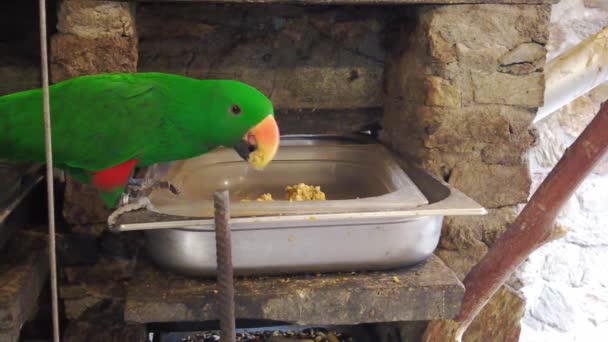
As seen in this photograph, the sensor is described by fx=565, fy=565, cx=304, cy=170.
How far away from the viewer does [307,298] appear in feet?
3.80

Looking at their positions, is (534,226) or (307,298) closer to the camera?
(307,298)

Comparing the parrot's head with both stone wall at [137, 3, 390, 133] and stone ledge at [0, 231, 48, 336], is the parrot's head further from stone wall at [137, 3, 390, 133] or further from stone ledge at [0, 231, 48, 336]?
stone wall at [137, 3, 390, 133]

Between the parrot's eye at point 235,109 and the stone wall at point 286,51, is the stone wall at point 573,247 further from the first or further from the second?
the parrot's eye at point 235,109

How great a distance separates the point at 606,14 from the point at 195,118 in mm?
2011

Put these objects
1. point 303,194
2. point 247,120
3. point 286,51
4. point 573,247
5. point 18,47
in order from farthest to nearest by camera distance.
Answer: point 573,247 → point 286,51 → point 18,47 → point 303,194 → point 247,120

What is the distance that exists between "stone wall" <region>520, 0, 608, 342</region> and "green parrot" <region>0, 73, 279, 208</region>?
1711mm

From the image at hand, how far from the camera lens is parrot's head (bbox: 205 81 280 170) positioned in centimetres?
103

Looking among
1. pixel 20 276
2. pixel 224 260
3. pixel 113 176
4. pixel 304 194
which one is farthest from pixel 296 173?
pixel 224 260

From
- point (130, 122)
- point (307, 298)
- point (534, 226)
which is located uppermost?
point (130, 122)

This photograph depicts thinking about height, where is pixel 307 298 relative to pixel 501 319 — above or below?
above

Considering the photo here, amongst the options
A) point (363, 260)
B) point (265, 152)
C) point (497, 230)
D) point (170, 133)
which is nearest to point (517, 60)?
point (497, 230)

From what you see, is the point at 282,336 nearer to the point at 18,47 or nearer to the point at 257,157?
the point at 257,157

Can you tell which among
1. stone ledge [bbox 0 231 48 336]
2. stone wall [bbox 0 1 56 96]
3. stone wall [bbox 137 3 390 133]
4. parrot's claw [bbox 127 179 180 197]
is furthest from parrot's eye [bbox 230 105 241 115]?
stone wall [bbox 0 1 56 96]

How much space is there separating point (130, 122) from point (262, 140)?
0.27 m
